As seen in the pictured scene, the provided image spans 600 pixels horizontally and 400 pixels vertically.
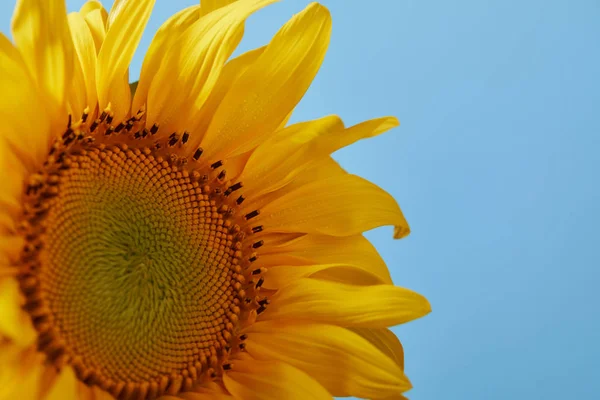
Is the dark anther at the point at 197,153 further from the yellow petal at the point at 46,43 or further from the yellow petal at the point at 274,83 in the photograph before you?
the yellow petal at the point at 46,43

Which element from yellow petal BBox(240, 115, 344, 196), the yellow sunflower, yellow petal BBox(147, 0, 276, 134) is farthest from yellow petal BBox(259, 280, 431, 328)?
yellow petal BBox(147, 0, 276, 134)

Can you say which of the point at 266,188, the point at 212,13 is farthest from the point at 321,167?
the point at 212,13

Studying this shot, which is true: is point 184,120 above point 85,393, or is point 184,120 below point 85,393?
above

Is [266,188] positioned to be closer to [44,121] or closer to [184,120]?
[184,120]

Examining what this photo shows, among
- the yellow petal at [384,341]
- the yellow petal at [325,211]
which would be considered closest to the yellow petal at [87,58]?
the yellow petal at [325,211]

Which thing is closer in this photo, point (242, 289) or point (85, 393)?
point (85, 393)

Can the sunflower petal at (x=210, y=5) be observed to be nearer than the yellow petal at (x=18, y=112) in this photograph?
No

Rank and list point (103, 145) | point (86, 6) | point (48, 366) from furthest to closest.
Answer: point (86, 6) < point (103, 145) < point (48, 366)
